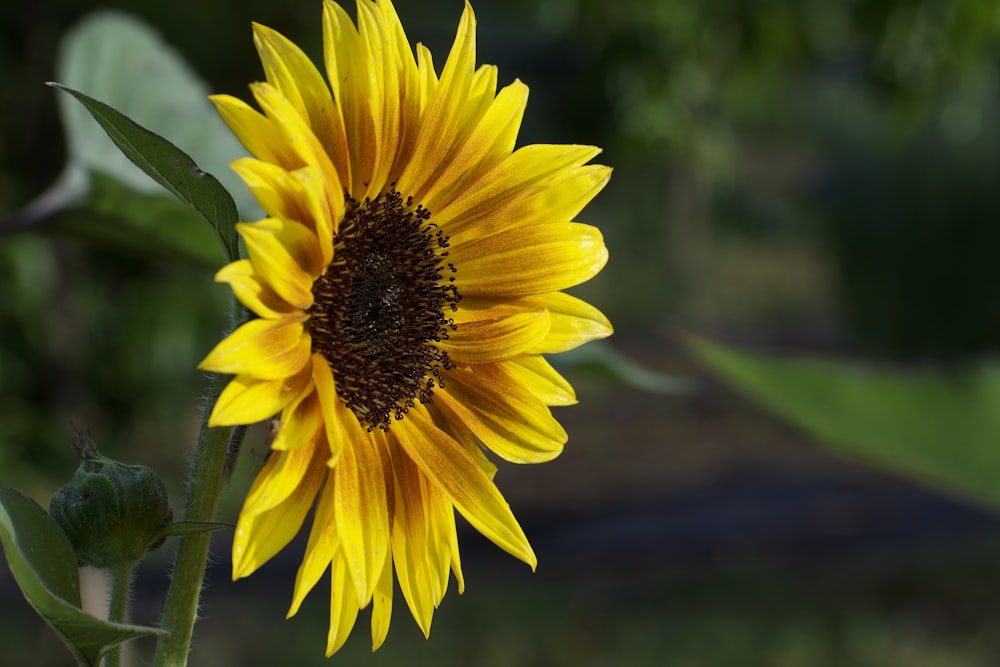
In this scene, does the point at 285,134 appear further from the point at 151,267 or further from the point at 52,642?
the point at 151,267

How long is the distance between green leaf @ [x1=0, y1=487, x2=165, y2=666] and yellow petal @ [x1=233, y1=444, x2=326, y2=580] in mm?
39

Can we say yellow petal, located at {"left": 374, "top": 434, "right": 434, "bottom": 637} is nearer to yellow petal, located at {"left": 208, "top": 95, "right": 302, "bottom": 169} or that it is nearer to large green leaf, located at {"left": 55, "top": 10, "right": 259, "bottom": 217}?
yellow petal, located at {"left": 208, "top": 95, "right": 302, "bottom": 169}

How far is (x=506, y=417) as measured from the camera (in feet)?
1.14

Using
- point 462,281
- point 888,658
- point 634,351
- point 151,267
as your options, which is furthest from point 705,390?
point 462,281

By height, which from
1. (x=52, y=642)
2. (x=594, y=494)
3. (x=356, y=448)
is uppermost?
(x=356, y=448)

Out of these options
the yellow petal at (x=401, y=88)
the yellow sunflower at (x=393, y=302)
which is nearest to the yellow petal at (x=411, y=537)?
the yellow sunflower at (x=393, y=302)

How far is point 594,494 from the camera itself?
5707 millimetres

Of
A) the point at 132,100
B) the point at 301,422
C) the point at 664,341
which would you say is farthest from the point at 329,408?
the point at 664,341

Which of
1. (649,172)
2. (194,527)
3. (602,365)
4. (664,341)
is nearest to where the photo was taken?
(194,527)

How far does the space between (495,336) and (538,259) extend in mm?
29

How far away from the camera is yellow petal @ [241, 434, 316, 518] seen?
0.94ft

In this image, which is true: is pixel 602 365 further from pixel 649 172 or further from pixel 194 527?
pixel 649 172

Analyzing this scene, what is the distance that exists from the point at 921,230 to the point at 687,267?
5.41ft

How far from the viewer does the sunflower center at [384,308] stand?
13.7 inches
